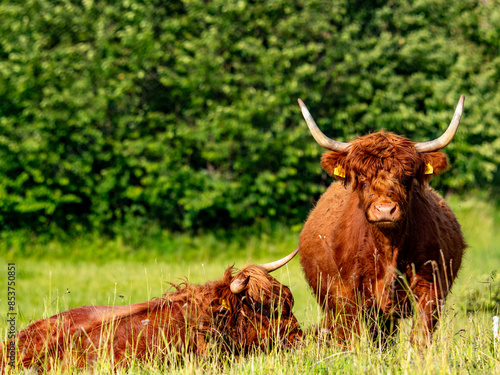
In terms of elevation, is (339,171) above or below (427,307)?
above

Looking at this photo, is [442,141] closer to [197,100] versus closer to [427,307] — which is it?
[427,307]

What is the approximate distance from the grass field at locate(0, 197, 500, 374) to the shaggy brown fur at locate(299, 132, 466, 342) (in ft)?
0.68

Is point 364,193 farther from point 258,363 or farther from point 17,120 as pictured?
point 17,120

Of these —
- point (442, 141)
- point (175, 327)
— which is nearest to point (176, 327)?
point (175, 327)

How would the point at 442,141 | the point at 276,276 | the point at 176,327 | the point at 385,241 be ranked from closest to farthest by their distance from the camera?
the point at 176,327
the point at 385,241
the point at 442,141
the point at 276,276

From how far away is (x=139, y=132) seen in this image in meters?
12.1

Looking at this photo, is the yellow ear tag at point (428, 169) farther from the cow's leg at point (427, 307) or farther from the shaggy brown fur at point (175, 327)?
the shaggy brown fur at point (175, 327)

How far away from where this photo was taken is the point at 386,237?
4.72 metres

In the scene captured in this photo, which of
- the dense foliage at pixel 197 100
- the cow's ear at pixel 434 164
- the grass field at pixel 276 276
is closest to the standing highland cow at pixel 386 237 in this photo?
the cow's ear at pixel 434 164

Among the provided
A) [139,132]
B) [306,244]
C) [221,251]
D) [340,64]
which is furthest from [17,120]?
[306,244]

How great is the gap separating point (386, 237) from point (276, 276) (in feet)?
3.01

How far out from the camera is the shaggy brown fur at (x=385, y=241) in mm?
4508

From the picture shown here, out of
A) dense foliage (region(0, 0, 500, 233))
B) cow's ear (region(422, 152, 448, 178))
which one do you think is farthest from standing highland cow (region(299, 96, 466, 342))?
dense foliage (region(0, 0, 500, 233))

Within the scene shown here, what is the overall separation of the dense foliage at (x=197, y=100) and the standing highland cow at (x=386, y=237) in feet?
22.0
